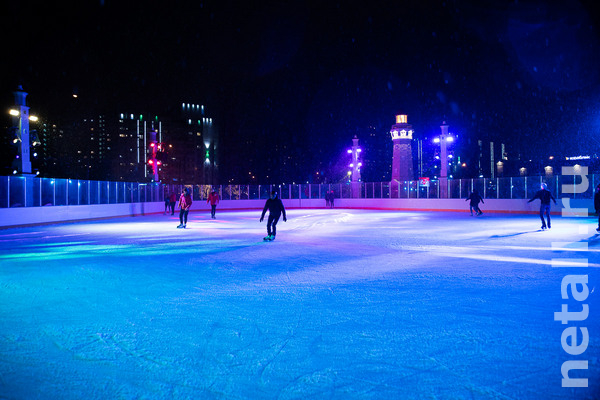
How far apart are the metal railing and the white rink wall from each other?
1.17 ft

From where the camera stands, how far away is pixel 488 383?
369cm

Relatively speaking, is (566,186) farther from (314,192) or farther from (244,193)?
(244,193)

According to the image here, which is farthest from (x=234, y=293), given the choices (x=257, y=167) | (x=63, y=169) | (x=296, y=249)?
(x=257, y=167)

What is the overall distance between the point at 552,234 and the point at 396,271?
A: 10126mm

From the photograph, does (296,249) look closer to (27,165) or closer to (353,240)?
(353,240)

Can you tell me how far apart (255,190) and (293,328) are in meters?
46.4

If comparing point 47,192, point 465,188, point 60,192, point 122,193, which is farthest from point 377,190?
point 47,192

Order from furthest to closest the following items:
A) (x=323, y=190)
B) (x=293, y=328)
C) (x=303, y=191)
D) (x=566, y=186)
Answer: (x=323, y=190) → (x=303, y=191) → (x=566, y=186) → (x=293, y=328)

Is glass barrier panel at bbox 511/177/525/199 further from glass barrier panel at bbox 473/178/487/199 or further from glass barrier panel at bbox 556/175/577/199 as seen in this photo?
glass barrier panel at bbox 473/178/487/199

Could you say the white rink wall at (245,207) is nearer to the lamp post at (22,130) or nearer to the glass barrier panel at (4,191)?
the glass barrier panel at (4,191)

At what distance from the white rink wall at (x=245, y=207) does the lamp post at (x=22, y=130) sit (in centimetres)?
235

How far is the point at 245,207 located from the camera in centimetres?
5022

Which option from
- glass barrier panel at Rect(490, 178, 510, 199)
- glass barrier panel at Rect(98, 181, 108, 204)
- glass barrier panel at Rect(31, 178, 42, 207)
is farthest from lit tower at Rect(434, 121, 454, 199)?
glass barrier panel at Rect(31, 178, 42, 207)

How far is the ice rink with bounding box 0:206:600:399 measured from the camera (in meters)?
3.71
